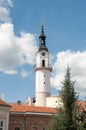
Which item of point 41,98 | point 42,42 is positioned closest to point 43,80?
point 41,98

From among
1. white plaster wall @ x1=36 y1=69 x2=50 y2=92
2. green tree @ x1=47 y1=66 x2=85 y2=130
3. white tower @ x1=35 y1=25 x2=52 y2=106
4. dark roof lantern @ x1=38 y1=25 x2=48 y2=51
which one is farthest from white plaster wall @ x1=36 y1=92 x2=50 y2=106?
green tree @ x1=47 y1=66 x2=85 y2=130

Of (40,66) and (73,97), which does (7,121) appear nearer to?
(73,97)

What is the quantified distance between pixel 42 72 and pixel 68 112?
155 ft

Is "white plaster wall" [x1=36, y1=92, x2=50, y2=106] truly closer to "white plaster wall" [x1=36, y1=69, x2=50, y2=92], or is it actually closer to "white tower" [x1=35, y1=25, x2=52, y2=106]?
"white tower" [x1=35, y1=25, x2=52, y2=106]

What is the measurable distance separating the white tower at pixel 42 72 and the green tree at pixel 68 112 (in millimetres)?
43319

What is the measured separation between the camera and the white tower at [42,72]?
83.1 meters

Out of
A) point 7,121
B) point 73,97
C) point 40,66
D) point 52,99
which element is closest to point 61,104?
point 73,97

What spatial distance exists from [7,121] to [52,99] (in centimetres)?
2711

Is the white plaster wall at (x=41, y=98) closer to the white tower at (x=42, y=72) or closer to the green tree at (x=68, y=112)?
the white tower at (x=42, y=72)

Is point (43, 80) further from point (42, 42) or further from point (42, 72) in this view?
point (42, 42)

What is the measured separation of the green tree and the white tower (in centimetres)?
4332

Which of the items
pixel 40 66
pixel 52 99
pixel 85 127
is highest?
pixel 40 66

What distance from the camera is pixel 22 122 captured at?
57.5 m

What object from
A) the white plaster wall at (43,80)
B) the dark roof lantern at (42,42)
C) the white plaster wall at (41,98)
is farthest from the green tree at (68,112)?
the dark roof lantern at (42,42)
